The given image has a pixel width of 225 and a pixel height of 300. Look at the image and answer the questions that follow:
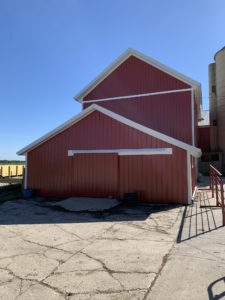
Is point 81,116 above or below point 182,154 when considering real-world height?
above

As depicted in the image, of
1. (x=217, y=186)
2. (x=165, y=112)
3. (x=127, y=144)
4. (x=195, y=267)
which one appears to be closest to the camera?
(x=195, y=267)

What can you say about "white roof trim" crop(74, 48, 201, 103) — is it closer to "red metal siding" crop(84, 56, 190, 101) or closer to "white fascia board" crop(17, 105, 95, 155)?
"red metal siding" crop(84, 56, 190, 101)

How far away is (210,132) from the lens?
93.2 feet

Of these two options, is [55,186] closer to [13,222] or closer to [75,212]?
[75,212]

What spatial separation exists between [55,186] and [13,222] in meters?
4.72

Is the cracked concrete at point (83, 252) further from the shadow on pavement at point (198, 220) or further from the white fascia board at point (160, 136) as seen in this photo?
the white fascia board at point (160, 136)

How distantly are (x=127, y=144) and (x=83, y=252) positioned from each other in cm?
659

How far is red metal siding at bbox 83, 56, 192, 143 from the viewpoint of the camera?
14.9 meters

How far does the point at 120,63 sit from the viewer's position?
16594 mm

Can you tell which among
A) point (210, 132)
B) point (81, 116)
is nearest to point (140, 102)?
point (81, 116)

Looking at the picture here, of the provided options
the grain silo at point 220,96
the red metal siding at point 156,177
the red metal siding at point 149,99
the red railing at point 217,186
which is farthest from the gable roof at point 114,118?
the grain silo at point 220,96

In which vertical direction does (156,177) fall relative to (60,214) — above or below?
above

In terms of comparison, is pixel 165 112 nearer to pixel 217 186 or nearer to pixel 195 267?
pixel 217 186

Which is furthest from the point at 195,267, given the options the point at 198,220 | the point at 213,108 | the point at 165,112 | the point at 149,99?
the point at 213,108
